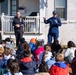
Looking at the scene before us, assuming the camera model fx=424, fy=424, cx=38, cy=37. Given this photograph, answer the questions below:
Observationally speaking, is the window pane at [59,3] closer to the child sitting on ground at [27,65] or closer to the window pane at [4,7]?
Result: the window pane at [4,7]

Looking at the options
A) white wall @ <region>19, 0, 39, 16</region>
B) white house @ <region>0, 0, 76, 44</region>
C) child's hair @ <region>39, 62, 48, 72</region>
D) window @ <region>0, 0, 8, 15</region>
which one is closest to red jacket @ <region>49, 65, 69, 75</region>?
child's hair @ <region>39, 62, 48, 72</region>

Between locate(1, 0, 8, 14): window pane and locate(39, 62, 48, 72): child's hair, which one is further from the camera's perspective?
locate(1, 0, 8, 14): window pane

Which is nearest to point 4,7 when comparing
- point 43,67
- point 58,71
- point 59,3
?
point 59,3

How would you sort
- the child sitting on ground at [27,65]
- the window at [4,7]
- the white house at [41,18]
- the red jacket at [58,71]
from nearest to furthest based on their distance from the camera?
the red jacket at [58,71] < the child sitting on ground at [27,65] < the white house at [41,18] < the window at [4,7]

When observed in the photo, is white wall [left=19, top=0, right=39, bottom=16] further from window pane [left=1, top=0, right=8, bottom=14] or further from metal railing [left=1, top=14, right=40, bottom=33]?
metal railing [left=1, top=14, right=40, bottom=33]

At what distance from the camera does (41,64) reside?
1356 cm

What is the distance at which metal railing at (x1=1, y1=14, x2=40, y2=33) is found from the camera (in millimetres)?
22859

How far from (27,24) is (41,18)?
2.70 feet

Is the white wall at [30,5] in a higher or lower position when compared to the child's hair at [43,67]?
higher

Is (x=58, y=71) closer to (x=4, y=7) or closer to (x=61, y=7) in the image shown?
(x=61, y=7)

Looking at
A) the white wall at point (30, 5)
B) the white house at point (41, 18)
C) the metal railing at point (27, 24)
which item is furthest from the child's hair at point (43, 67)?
the white wall at point (30, 5)

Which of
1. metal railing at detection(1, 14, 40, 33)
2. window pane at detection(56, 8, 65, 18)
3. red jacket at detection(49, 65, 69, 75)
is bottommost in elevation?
red jacket at detection(49, 65, 69, 75)

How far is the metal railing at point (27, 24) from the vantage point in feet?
75.0

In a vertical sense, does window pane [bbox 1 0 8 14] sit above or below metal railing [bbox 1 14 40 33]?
above
